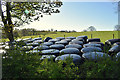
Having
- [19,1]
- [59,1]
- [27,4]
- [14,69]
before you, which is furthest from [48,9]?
[14,69]

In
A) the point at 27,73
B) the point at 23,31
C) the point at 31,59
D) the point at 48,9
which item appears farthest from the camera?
the point at 48,9

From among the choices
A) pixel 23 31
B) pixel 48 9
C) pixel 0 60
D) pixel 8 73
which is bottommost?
pixel 8 73

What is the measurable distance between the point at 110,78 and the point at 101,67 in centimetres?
32

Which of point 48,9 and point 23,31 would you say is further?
point 48,9

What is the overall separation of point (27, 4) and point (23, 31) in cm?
275

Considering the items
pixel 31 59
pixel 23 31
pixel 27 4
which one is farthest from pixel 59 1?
pixel 31 59

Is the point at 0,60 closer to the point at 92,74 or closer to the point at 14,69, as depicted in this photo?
the point at 14,69

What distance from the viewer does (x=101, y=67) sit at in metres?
2.76

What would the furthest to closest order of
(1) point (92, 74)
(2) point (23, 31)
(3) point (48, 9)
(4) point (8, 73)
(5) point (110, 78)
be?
1. (3) point (48, 9)
2. (2) point (23, 31)
3. (4) point (8, 73)
4. (1) point (92, 74)
5. (5) point (110, 78)

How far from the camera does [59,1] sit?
22.8ft

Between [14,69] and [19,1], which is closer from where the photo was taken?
[14,69]

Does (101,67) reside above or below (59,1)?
below

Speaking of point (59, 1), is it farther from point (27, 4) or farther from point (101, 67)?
point (101, 67)

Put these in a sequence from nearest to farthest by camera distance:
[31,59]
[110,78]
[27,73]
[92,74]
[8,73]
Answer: [110,78] < [92,74] < [27,73] < [8,73] < [31,59]
